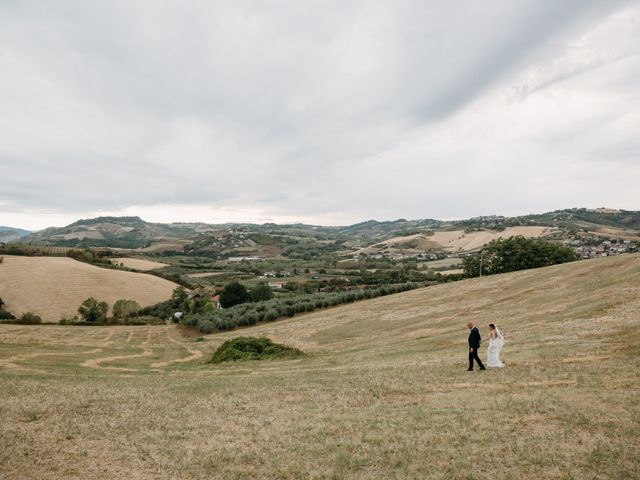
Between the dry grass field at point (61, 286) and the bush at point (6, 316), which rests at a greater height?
the dry grass field at point (61, 286)

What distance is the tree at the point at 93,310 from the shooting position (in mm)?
93000

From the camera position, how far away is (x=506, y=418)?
14.2 m

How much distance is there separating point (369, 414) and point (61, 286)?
378ft

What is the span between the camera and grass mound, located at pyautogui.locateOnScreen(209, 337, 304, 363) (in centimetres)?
3912

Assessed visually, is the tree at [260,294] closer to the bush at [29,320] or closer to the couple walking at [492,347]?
the bush at [29,320]

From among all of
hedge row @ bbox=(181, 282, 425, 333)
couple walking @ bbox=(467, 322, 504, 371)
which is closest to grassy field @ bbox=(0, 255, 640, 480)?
couple walking @ bbox=(467, 322, 504, 371)

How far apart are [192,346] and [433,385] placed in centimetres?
4289

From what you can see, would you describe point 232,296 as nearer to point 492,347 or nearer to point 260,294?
point 260,294

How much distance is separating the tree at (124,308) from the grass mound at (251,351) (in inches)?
2828

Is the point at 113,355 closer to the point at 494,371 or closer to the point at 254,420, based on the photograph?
the point at 254,420

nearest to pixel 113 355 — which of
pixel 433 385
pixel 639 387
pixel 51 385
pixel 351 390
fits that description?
pixel 51 385

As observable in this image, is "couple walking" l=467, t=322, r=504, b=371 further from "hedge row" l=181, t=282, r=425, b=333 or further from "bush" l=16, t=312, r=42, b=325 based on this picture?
"bush" l=16, t=312, r=42, b=325

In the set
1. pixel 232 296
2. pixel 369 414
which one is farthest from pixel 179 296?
pixel 369 414

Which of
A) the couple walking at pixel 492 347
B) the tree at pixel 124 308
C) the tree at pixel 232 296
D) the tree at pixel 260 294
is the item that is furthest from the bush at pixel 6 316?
the couple walking at pixel 492 347
